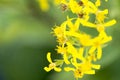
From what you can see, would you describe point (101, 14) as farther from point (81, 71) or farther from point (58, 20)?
point (58, 20)

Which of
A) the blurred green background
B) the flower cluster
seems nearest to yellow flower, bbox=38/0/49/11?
the blurred green background

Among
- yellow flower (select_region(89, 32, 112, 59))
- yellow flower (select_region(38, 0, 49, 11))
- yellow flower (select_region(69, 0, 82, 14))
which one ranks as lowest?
yellow flower (select_region(89, 32, 112, 59))

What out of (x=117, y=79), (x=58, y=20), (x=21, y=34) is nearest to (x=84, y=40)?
(x=117, y=79)

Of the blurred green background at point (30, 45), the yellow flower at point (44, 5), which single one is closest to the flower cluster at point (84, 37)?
the blurred green background at point (30, 45)

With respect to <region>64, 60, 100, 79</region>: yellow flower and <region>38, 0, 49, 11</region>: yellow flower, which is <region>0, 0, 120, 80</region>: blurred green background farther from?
<region>64, 60, 100, 79</region>: yellow flower

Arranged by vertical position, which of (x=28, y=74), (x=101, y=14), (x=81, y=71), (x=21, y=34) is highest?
(x=21, y=34)

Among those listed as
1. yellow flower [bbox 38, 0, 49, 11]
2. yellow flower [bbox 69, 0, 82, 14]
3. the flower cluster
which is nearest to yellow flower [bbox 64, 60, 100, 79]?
the flower cluster

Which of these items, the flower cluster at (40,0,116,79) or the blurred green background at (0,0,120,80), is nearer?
the flower cluster at (40,0,116,79)

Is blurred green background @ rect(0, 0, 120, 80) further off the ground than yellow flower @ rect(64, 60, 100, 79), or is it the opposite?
blurred green background @ rect(0, 0, 120, 80)

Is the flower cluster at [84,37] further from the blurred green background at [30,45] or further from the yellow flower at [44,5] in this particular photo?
the yellow flower at [44,5]
